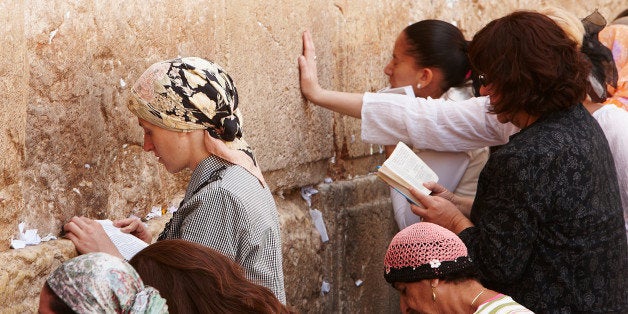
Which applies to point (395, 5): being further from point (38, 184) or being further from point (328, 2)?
point (38, 184)

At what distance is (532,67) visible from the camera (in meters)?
3.38

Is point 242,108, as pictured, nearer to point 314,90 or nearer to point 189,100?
point 314,90

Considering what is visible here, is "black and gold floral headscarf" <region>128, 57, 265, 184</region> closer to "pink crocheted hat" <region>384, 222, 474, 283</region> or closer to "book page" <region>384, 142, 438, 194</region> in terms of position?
"pink crocheted hat" <region>384, 222, 474, 283</region>

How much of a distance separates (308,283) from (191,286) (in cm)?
246

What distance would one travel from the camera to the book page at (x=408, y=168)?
387cm

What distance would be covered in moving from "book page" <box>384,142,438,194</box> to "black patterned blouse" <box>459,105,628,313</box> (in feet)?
1.52

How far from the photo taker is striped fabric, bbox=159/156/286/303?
120 inches

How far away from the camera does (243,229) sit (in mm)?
3080

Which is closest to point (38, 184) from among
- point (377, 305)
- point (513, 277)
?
point (513, 277)

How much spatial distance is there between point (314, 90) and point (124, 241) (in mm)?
1490

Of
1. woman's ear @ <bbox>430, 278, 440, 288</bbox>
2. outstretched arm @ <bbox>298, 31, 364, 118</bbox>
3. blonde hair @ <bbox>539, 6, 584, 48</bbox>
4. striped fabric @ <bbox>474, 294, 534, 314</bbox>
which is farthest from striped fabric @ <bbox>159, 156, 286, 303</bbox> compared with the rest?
blonde hair @ <bbox>539, 6, 584, 48</bbox>

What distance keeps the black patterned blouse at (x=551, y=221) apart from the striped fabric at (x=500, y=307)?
36 centimetres

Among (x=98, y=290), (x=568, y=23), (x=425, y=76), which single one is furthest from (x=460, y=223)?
(x=98, y=290)

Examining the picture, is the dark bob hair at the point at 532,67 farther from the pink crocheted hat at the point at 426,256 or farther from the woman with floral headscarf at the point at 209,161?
the woman with floral headscarf at the point at 209,161
